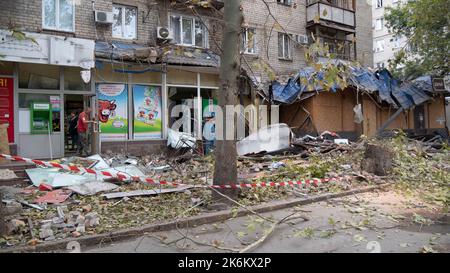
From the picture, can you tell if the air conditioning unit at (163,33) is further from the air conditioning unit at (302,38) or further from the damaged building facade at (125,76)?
the air conditioning unit at (302,38)

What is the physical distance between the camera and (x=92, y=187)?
27.7ft

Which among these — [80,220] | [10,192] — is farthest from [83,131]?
[80,220]

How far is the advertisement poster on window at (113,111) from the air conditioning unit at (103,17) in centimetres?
240

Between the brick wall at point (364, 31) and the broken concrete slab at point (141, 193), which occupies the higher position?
the brick wall at point (364, 31)

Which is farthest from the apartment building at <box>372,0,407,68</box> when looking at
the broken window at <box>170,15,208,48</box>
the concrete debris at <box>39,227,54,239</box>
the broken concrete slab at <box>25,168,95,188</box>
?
the concrete debris at <box>39,227,54,239</box>

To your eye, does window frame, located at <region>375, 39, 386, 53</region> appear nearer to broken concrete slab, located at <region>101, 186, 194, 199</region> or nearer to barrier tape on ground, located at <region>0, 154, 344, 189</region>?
barrier tape on ground, located at <region>0, 154, 344, 189</region>

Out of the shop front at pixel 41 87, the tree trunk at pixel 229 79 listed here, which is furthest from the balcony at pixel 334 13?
the tree trunk at pixel 229 79

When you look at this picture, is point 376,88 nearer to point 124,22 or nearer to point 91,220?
point 124,22

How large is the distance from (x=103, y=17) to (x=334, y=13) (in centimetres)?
1317

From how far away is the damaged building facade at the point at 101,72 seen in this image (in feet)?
41.1

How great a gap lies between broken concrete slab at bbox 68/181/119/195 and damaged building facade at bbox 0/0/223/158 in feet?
15.9
